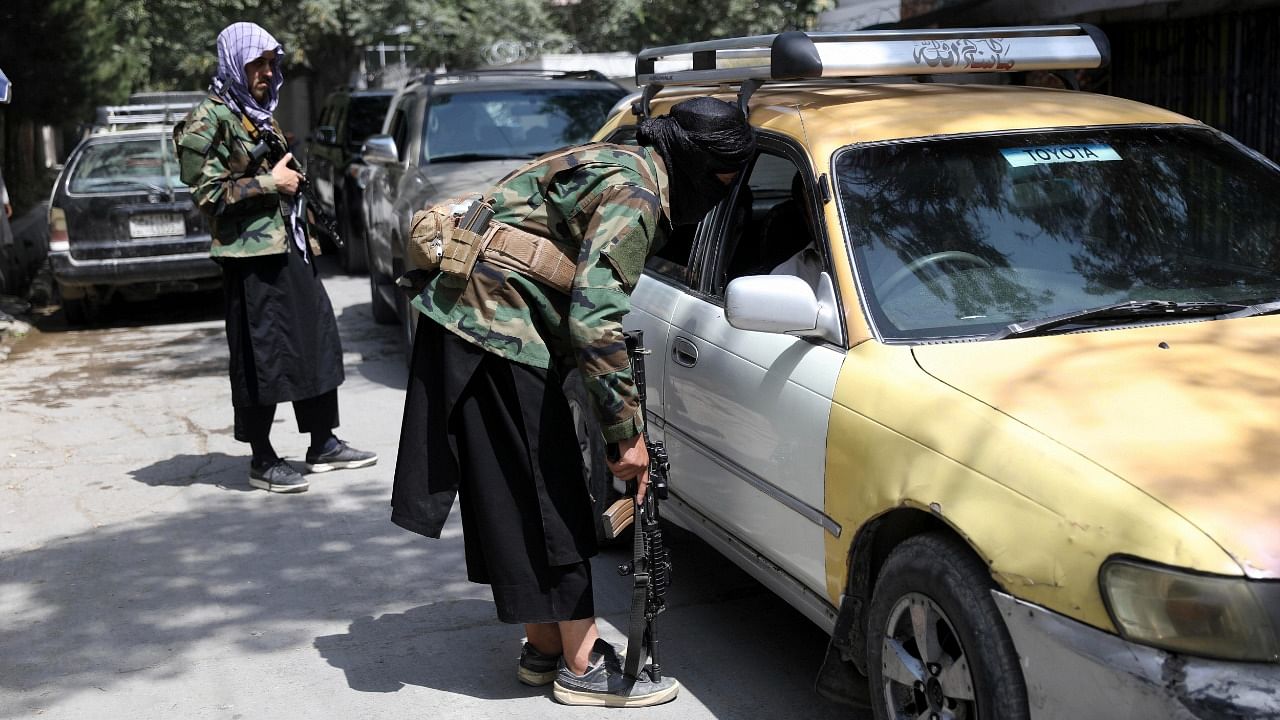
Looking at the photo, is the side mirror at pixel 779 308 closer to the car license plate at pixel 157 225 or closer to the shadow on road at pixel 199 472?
the shadow on road at pixel 199 472

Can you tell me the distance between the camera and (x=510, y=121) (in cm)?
955

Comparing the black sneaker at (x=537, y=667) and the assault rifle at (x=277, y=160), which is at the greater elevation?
the assault rifle at (x=277, y=160)

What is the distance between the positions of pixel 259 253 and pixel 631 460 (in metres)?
3.20

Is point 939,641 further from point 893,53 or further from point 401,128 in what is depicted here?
point 401,128

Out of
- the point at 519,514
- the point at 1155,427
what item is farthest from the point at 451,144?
the point at 1155,427

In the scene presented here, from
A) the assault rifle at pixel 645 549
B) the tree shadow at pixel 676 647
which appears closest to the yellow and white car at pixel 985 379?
the assault rifle at pixel 645 549

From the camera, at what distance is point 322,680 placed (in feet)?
14.3

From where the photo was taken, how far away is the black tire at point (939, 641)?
288 centimetres

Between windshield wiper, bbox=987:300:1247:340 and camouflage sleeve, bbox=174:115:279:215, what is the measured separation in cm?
387

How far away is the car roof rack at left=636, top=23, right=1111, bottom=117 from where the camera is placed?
413 cm

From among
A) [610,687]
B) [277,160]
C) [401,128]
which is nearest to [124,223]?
[401,128]

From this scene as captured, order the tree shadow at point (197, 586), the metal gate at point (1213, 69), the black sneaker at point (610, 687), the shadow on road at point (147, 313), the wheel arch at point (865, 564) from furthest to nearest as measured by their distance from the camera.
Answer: the shadow on road at point (147, 313)
the metal gate at point (1213, 69)
the tree shadow at point (197, 586)
the black sneaker at point (610, 687)
the wheel arch at point (865, 564)

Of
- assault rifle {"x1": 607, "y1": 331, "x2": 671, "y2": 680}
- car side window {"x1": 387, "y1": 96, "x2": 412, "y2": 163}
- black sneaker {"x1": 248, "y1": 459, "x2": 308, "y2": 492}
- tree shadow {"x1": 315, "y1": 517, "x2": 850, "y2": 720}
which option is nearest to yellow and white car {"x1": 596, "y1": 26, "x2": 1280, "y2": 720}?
assault rifle {"x1": 607, "y1": 331, "x2": 671, "y2": 680}

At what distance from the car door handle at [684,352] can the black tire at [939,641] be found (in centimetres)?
120
